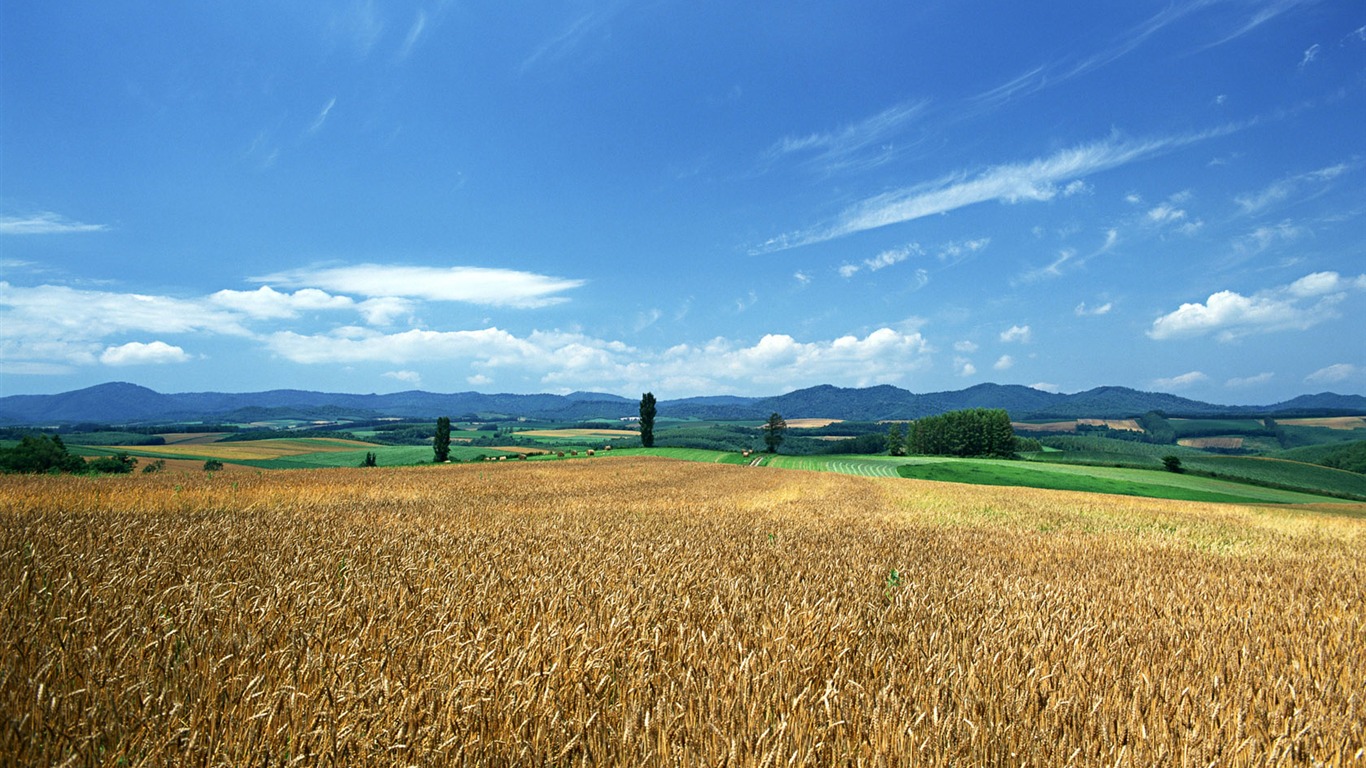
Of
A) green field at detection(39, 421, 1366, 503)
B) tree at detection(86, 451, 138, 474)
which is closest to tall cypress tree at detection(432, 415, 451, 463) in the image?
green field at detection(39, 421, 1366, 503)

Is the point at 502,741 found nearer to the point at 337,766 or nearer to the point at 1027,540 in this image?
the point at 337,766

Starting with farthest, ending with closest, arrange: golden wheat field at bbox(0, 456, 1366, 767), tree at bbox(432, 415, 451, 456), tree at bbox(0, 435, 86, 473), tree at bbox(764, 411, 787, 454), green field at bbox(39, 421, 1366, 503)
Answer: tree at bbox(764, 411, 787, 454), tree at bbox(432, 415, 451, 456), green field at bbox(39, 421, 1366, 503), tree at bbox(0, 435, 86, 473), golden wheat field at bbox(0, 456, 1366, 767)

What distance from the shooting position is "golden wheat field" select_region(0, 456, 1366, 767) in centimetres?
265

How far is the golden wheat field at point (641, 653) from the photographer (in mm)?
2652

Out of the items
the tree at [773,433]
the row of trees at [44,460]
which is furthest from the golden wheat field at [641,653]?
the tree at [773,433]

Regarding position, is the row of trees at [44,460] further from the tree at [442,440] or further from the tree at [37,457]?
the tree at [442,440]

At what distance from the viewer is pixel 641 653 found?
3822mm

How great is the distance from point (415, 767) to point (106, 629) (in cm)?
320

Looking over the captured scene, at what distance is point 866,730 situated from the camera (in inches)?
112

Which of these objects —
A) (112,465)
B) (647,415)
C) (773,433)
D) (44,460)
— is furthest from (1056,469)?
(44,460)

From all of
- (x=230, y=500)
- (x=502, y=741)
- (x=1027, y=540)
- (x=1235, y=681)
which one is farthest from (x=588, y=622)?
(x=230, y=500)

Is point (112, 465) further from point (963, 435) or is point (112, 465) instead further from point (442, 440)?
point (963, 435)

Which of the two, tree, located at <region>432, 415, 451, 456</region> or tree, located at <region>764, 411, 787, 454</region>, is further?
tree, located at <region>764, 411, 787, 454</region>

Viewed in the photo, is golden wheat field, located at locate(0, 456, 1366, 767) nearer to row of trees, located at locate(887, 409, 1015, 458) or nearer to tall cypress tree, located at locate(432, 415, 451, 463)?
tall cypress tree, located at locate(432, 415, 451, 463)
